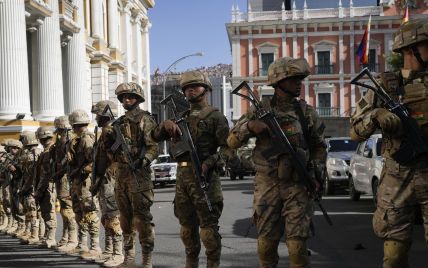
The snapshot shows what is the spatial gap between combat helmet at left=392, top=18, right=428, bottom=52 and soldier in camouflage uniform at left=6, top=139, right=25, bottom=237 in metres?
8.83

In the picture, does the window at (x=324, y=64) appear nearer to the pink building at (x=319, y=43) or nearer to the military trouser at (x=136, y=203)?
the pink building at (x=319, y=43)

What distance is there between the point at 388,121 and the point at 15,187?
9.47 meters

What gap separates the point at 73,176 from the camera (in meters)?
8.95

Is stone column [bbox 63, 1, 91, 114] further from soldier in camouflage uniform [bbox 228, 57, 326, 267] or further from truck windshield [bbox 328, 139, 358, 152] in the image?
soldier in camouflage uniform [bbox 228, 57, 326, 267]

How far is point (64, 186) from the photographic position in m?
9.86

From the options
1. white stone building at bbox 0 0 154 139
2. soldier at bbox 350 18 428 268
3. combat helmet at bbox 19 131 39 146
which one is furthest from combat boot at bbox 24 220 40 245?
white stone building at bbox 0 0 154 139

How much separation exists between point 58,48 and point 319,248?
666 inches

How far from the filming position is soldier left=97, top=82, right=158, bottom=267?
23.4ft

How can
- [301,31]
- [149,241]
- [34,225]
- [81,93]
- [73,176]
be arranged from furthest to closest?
[301,31] → [81,93] → [34,225] → [73,176] → [149,241]

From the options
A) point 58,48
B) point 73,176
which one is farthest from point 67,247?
point 58,48

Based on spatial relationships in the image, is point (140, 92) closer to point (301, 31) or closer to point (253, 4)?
point (301, 31)

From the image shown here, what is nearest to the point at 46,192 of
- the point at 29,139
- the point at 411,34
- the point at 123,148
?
the point at 29,139

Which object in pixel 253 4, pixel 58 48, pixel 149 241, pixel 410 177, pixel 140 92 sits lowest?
pixel 149 241

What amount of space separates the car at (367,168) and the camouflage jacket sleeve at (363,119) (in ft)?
24.9
